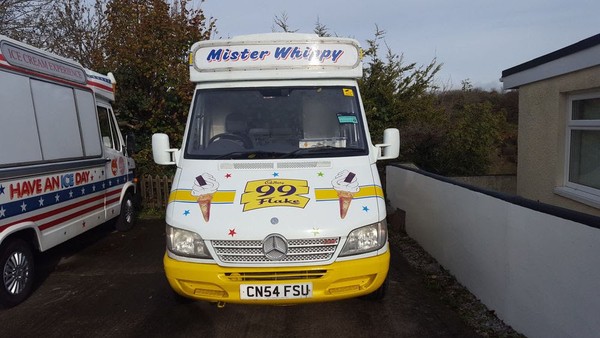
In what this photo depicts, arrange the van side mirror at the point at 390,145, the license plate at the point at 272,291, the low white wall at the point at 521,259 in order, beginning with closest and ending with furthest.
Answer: the low white wall at the point at 521,259 → the license plate at the point at 272,291 → the van side mirror at the point at 390,145

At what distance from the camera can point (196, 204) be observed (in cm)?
390

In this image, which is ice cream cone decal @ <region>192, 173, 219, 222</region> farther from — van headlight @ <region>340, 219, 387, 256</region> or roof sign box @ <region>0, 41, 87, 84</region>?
roof sign box @ <region>0, 41, 87, 84</region>

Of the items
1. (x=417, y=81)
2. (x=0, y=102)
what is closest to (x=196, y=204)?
(x=0, y=102)

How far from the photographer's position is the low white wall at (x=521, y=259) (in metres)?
2.97

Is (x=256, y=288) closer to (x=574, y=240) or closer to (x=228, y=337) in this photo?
(x=228, y=337)

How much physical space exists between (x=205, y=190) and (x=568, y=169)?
5936mm

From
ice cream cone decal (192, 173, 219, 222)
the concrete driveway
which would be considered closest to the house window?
the concrete driveway

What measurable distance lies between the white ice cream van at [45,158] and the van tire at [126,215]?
2.01 ft

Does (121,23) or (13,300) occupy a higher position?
(121,23)

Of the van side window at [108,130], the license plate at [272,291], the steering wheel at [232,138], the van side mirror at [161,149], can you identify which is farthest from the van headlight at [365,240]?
the van side window at [108,130]

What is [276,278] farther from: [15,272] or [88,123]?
[88,123]

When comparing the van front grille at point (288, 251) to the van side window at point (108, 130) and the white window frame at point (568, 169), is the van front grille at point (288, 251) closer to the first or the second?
the white window frame at point (568, 169)

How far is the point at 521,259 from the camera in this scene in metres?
3.71

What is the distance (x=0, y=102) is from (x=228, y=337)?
3.32 m
